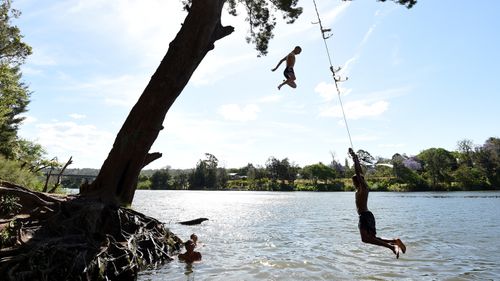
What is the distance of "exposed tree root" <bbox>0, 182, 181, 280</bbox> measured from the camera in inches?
325

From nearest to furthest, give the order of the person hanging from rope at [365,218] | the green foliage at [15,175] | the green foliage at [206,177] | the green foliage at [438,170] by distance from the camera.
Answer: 1. the person hanging from rope at [365,218]
2. the green foliage at [15,175]
3. the green foliage at [438,170]
4. the green foliage at [206,177]

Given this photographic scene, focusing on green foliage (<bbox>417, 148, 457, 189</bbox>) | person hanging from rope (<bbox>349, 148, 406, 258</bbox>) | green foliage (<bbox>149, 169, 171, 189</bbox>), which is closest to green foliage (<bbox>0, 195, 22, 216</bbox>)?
person hanging from rope (<bbox>349, 148, 406, 258</bbox>)

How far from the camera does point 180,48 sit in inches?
444

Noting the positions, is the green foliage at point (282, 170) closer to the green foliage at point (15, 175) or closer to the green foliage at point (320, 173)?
the green foliage at point (320, 173)

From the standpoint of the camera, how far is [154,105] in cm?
1115

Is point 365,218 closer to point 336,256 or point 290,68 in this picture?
point 290,68

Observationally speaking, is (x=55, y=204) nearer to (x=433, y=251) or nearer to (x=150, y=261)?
(x=150, y=261)

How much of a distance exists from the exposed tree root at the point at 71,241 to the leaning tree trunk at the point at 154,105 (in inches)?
30.5

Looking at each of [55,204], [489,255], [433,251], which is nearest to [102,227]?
[55,204]

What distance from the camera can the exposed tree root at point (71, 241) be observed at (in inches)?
325

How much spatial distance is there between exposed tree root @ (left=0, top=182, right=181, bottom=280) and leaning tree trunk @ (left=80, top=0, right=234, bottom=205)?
0.77 metres

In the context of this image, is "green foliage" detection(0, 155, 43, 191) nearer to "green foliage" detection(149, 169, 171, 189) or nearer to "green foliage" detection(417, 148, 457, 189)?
"green foliage" detection(417, 148, 457, 189)

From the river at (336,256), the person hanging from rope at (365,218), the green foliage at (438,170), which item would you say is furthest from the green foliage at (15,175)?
the green foliage at (438,170)

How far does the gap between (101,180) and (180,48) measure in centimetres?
460
